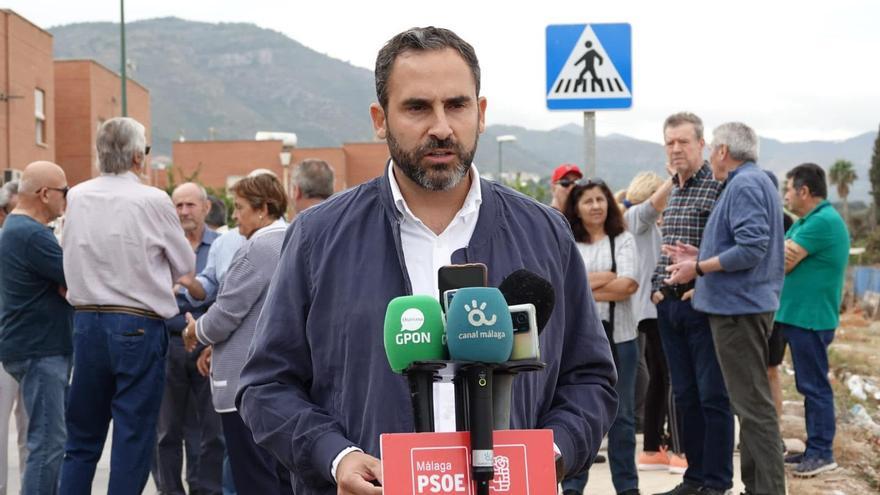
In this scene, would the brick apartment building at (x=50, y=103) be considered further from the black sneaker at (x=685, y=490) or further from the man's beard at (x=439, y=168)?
the man's beard at (x=439, y=168)

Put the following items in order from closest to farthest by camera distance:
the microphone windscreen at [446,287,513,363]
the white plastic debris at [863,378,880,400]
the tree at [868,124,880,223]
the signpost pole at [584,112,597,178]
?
the microphone windscreen at [446,287,513,363] < the signpost pole at [584,112,597,178] < the white plastic debris at [863,378,880,400] < the tree at [868,124,880,223]

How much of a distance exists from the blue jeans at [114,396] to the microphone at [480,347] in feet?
14.2

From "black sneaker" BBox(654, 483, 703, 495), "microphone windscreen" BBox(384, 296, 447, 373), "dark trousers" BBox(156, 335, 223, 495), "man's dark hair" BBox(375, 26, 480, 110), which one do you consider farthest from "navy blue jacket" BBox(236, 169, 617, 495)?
"dark trousers" BBox(156, 335, 223, 495)

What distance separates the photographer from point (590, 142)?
8.68 meters

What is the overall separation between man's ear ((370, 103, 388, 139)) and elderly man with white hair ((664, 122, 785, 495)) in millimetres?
4225

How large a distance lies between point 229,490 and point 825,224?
501 centimetres

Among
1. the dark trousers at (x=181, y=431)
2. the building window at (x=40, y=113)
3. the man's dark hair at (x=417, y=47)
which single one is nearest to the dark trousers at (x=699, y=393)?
the dark trousers at (x=181, y=431)

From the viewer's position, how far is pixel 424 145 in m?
3.02

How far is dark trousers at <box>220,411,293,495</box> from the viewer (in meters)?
6.29

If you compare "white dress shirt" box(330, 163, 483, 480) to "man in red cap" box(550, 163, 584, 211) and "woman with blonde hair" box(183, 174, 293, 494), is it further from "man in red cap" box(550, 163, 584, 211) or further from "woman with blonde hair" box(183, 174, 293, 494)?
"man in red cap" box(550, 163, 584, 211)

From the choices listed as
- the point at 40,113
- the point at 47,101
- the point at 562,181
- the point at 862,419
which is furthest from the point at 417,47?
the point at 47,101

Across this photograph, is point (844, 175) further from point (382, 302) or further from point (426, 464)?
point (426, 464)

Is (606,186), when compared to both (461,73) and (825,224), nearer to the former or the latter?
(825,224)

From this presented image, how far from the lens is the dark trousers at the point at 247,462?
6.29 m
